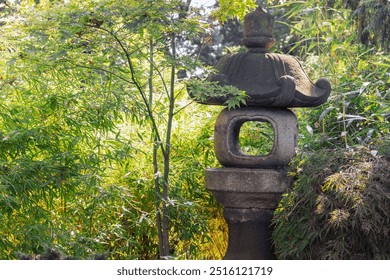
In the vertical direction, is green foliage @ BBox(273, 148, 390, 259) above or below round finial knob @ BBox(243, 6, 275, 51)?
below

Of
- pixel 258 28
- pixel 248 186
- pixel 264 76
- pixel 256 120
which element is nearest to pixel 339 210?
pixel 248 186

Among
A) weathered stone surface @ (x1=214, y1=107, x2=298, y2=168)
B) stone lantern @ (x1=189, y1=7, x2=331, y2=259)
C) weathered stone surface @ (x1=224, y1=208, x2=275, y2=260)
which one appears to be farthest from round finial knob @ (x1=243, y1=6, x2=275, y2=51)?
weathered stone surface @ (x1=224, y1=208, x2=275, y2=260)

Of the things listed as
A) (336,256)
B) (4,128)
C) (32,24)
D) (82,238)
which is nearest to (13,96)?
(4,128)

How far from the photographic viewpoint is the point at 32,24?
3410 millimetres

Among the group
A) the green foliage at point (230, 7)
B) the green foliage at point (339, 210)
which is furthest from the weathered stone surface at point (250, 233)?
the green foliage at point (230, 7)

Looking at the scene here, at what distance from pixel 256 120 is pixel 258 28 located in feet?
1.68

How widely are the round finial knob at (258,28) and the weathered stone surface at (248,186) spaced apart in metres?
0.71

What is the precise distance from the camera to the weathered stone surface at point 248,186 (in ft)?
12.1

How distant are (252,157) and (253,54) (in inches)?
22.4

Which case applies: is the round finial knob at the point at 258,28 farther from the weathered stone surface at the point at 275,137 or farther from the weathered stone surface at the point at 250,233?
the weathered stone surface at the point at 250,233

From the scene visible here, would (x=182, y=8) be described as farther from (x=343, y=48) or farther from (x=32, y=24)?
(x=343, y=48)

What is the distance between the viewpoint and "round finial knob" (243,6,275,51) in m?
3.89

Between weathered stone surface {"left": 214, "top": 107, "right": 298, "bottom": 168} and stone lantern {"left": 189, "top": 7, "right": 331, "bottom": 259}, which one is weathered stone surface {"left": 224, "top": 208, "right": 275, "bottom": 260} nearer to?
stone lantern {"left": 189, "top": 7, "right": 331, "bottom": 259}

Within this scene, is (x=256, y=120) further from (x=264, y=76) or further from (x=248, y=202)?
(x=248, y=202)
